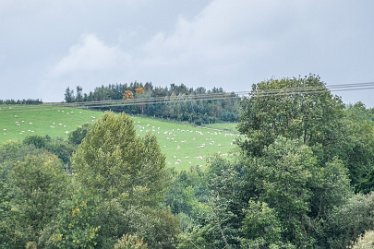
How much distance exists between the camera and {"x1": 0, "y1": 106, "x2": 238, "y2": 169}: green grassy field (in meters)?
115

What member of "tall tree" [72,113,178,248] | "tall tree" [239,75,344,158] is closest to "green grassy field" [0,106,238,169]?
"tall tree" [72,113,178,248]

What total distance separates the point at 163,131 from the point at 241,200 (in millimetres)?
91294

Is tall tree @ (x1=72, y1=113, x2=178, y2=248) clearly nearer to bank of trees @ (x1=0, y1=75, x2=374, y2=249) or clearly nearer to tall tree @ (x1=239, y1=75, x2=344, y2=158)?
bank of trees @ (x1=0, y1=75, x2=374, y2=249)

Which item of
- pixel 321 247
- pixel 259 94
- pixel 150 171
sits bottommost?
pixel 321 247

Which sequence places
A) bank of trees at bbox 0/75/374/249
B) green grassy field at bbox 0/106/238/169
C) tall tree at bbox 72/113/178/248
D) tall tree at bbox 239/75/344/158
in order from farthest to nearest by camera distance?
green grassy field at bbox 0/106/238/169 → tall tree at bbox 239/75/344/158 → tall tree at bbox 72/113/178/248 → bank of trees at bbox 0/75/374/249

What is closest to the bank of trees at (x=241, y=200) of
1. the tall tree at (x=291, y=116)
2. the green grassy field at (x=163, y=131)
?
the tall tree at (x=291, y=116)

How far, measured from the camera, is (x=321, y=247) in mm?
35219

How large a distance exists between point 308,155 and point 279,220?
4.71 meters

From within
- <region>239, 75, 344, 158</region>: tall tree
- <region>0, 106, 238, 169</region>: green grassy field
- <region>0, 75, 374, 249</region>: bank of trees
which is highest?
<region>239, 75, 344, 158</region>: tall tree

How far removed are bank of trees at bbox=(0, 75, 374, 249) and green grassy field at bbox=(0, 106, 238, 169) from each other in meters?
66.0

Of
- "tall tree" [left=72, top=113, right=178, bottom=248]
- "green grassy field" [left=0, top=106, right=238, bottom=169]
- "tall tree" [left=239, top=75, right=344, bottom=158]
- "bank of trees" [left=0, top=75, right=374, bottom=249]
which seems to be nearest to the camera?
"bank of trees" [left=0, top=75, right=374, bottom=249]

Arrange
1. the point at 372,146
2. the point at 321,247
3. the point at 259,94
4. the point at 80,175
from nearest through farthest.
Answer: the point at 321,247, the point at 259,94, the point at 80,175, the point at 372,146

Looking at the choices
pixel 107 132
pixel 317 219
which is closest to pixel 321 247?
pixel 317 219

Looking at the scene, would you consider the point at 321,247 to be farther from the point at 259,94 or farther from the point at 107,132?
the point at 107,132
